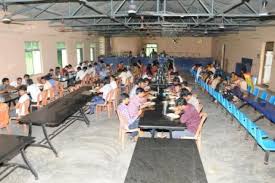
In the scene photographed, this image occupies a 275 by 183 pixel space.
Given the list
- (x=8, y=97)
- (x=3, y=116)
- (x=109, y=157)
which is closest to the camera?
(x=109, y=157)

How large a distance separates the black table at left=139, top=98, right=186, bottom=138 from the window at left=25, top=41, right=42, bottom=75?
7.74 m

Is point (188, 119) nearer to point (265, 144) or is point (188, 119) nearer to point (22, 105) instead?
point (265, 144)

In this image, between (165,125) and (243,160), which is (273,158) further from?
(165,125)

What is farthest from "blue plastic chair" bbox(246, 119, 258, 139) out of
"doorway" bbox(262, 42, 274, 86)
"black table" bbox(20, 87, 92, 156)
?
"doorway" bbox(262, 42, 274, 86)

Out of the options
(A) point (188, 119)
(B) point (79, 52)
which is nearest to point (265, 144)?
(A) point (188, 119)

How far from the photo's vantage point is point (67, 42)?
1554 centimetres

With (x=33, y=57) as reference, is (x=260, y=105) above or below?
below

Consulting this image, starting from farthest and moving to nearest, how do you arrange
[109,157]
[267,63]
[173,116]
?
1. [267,63]
2. [109,157]
3. [173,116]

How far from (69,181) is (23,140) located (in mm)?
1067

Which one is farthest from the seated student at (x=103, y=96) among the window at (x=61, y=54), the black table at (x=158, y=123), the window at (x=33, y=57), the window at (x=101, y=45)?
the window at (x=101, y=45)

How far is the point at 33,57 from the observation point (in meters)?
12.1

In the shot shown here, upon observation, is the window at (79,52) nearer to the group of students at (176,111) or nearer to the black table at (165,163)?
the group of students at (176,111)

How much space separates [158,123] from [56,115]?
211cm

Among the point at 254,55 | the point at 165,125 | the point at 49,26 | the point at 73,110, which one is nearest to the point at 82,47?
the point at 49,26
